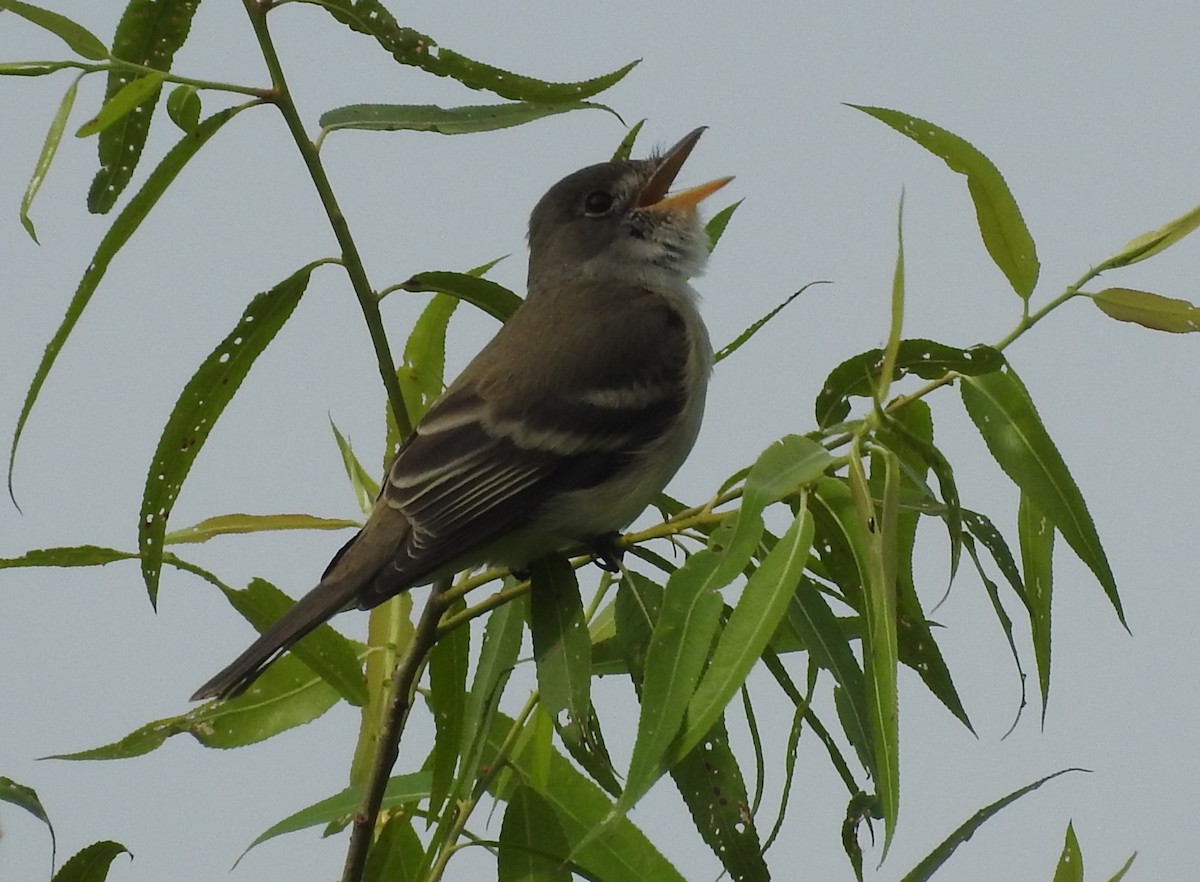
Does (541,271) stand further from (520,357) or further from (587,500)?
(587,500)

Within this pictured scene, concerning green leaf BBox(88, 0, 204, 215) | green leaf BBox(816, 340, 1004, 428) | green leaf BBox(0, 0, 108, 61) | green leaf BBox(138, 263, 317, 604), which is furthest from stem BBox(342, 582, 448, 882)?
A: green leaf BBox(0, 0, 108, 61)

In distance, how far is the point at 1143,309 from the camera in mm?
2299

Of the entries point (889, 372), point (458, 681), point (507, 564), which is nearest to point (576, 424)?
point (507, 564)

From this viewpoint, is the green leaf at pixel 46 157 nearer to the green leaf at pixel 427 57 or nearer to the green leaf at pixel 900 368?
the green leaf at pixel 427 57

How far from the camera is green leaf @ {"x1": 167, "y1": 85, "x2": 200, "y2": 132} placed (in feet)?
8.03

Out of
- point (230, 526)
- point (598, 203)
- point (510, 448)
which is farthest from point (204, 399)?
point (598, 203)

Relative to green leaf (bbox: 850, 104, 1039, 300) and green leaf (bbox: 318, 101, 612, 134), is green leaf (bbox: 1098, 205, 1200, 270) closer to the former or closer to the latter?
green leaf (bbox: 850, 104, 1039, 300)

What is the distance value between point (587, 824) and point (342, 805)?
1.39 ft

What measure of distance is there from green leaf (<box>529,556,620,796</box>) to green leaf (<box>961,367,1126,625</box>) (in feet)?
2.35

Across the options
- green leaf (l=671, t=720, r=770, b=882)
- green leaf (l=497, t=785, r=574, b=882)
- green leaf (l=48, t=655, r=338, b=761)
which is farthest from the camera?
green leaf (l=48, t=655, r=338, b=761)

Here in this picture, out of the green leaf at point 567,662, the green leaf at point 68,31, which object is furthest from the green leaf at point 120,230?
the green leaf at point 567,662

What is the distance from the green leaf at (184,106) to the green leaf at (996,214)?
1160mm

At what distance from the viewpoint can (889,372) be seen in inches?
81.6

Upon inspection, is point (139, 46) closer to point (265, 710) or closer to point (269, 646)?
point (269, 646)
